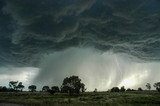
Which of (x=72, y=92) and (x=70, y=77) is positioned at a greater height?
(x=70, y=77)

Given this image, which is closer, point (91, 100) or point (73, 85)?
point (91, 100)

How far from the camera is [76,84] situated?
7500 inches

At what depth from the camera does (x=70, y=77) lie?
19712 centimetres

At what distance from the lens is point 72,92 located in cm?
19100

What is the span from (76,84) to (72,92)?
23.1 ft

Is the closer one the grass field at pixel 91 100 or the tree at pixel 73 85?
the grass field at pixel 91 100

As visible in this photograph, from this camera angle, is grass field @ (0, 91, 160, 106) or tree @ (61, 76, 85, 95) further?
tree @ (61, 76, 85, 95)

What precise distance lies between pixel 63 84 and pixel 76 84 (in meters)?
11.1

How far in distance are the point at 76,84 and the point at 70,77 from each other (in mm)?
9528

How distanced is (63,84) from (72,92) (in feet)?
32.5
